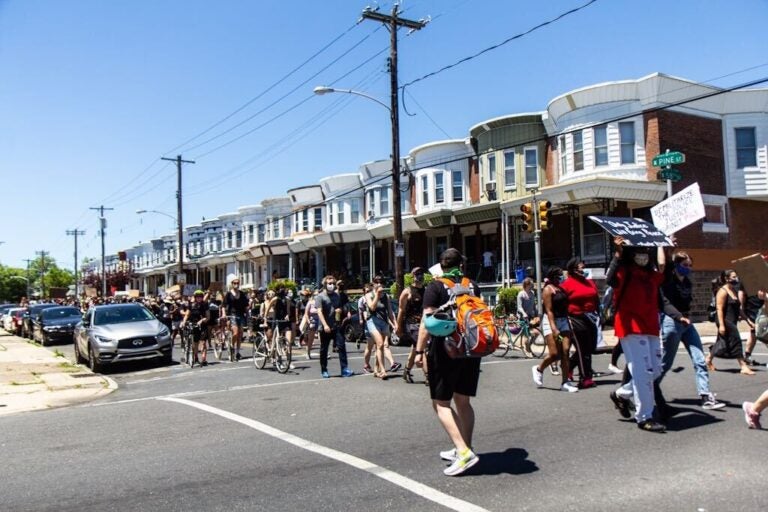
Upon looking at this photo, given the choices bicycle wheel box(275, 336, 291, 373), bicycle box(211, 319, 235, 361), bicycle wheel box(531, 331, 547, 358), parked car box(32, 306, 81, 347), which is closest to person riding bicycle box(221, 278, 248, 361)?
bicycle box(211, 319, 235, 361)

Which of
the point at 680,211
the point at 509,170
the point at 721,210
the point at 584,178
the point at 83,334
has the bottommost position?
the point at 83,334

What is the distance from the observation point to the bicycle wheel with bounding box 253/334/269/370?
45.5 feet

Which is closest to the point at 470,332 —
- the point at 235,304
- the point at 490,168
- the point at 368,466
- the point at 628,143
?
the point at 368,466

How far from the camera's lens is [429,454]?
19.7ft

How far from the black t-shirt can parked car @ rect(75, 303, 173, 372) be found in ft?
5.31

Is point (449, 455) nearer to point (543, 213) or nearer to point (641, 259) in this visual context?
point (641, 259)

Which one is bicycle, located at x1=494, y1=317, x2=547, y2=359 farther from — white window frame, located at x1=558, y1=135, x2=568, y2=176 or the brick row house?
white window frame, located at x1=558, y1=135, x2=568, y2=176

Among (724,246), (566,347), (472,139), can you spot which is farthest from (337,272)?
(566,347)

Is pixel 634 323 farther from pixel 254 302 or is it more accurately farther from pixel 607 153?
pixel 607 153

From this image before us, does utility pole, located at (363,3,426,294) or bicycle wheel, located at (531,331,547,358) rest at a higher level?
utility pole, located at (363,3,426,294)

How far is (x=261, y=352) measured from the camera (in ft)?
46.4

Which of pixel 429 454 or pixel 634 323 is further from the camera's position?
pixel 634 323

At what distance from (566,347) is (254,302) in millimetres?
15200

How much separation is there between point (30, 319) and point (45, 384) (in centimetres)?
1879
